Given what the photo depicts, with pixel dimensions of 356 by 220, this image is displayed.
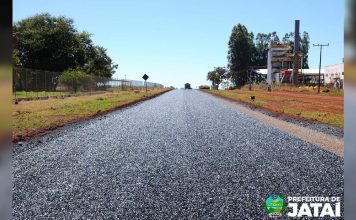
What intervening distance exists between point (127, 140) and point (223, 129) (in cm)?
471

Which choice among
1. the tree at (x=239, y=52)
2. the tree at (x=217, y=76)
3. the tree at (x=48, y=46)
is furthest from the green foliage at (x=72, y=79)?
the tree at (x=217, y=76)

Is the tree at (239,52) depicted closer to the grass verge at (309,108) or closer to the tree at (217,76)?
the tree at (217,76)

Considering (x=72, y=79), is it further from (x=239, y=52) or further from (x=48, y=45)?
(x=239, y=52)

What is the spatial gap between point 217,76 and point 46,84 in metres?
127

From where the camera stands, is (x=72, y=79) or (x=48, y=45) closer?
(x=72, y=79)

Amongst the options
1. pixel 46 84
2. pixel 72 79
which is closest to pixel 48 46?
pixel 72 79

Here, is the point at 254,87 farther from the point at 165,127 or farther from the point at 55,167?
the point at 55,167

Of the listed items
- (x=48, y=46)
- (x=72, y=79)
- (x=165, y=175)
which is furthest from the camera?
(x=48, y=46)

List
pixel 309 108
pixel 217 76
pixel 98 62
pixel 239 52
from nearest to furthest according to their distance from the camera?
pixel 309 108 < pixel 98 62 < pixel 239 52 < pixel 217 76

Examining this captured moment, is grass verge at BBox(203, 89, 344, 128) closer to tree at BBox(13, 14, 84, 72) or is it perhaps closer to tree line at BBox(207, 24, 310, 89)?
tree at BBox(13, 14, 84, 72)

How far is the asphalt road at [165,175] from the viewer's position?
6.12 m

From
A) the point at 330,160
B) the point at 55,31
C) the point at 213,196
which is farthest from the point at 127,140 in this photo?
the point at 55,31

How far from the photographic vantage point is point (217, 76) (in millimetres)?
171125

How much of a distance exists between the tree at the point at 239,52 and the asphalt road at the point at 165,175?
393ft
